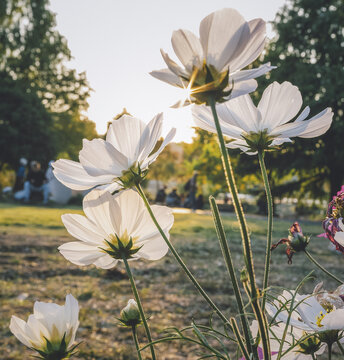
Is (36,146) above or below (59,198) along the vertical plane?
above

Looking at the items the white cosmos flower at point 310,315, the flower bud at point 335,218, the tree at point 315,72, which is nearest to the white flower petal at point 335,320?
the white cosmos flower at point 310,315

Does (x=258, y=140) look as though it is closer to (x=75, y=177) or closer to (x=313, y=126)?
(x=313, y=126)

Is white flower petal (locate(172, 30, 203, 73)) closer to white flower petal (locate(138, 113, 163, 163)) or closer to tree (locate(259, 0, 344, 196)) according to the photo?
white flower petal (locate(138, 113, 163, 163))

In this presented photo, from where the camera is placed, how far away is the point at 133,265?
17.2ft

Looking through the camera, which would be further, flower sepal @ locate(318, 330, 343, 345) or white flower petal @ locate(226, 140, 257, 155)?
white flower petal @ locate(226, 140, 257, 155)

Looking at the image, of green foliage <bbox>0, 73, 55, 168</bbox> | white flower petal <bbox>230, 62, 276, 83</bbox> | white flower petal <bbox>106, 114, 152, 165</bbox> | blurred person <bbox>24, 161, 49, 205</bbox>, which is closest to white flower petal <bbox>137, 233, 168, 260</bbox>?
white flower petal <bbox>106, 114, 152, 165</bbox>

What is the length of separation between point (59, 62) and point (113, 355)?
23583 millimetres

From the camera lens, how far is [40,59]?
74.5ft

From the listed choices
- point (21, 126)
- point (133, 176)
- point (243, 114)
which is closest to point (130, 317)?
point (133, 176)

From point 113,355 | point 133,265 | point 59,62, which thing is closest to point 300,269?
point 133,265

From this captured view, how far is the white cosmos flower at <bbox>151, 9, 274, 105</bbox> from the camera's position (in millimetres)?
388

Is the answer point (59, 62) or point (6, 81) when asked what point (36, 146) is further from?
point (59, 62)

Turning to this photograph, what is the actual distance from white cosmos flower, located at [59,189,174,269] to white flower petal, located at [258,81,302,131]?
0.57 ft

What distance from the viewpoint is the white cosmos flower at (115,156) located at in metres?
0.47
